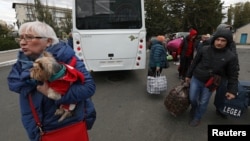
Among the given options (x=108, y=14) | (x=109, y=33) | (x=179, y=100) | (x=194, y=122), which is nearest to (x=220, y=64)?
(x=179, y=100)

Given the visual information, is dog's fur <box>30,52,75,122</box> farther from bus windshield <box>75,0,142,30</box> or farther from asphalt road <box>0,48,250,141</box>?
bus windshield <box>75,0,142,30</box>

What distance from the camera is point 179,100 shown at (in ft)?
11.4

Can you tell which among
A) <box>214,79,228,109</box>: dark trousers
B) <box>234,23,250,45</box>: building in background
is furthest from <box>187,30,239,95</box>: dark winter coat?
<box>234,23,250,45</box>: building in background

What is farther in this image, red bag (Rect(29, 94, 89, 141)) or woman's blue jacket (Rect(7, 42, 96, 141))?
red bag (Rect(29, 94, 89, 141))

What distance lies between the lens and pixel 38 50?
1509mm

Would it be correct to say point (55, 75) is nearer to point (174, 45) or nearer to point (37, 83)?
point (37, 83)

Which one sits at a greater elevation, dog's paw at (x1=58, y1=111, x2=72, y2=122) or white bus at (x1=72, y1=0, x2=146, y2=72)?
white bus at (x1=72, y1=0, x2=146, y2=72)

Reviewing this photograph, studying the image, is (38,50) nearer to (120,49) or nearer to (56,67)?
(56,67)

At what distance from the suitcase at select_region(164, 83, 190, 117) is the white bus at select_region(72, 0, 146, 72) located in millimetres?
2597

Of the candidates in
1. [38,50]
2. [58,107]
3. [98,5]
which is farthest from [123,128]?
[98,5]

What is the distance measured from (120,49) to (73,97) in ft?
14.7

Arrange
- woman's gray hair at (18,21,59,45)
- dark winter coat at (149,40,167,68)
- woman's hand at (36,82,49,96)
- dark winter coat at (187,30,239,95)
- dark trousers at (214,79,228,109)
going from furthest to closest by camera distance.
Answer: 1. dark winter coat at (149,40,167,68)
2. dark trousers at (214,79,228,109)
3. dark winter coat at (187,30,239,95)
4. woman's gray hair at (18,21,59,45)
5. woman's hand at (36,82,49,96)

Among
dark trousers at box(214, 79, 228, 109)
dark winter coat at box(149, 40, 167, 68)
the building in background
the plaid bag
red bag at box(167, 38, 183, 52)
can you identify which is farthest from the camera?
the building in background

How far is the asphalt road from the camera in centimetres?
314
